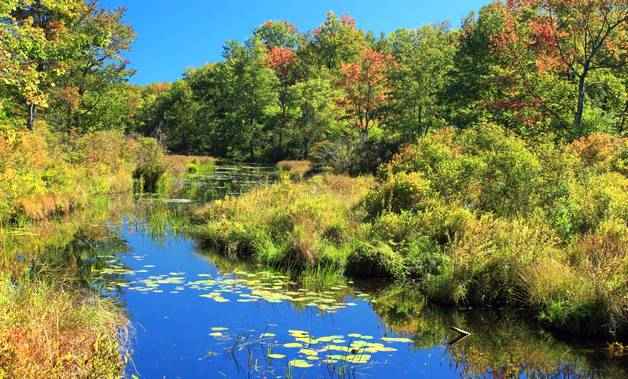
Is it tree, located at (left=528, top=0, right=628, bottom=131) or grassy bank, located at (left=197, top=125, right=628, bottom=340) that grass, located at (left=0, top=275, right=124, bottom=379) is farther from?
tree, located at (left=528, top=0, right=628, bottom=131)

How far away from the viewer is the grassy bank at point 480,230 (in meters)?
9.13

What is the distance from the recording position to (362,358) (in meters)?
7.40

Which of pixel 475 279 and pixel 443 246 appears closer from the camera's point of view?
pixel 475 279

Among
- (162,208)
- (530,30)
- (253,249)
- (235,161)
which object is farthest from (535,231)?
(235,161)

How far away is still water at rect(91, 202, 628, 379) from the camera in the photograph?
7176 millimetres

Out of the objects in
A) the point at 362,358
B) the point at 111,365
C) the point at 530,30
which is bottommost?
the point at 362,358

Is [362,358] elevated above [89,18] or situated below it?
below

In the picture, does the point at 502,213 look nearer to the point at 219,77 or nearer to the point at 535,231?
the point at 535,231

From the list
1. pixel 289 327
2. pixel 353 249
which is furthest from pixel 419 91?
pixel 289 327

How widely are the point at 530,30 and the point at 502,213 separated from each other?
18175 millimetres

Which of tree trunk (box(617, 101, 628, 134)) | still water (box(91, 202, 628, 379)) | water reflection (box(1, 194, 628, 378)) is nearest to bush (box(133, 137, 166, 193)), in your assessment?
water reflection (box(1, 194, 628, 378))

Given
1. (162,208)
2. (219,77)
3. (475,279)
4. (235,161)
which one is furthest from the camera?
(219,77)

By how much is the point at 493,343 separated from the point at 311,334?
2498 millimetres

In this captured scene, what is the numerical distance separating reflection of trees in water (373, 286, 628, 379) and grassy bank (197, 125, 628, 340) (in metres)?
0.47
